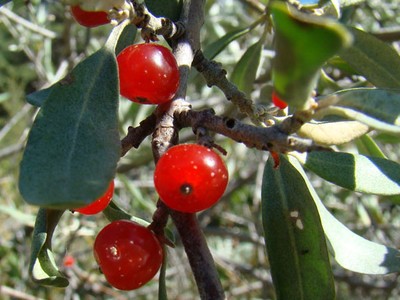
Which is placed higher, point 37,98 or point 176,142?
point 176,142

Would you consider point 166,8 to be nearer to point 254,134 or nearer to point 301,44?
point 254,134

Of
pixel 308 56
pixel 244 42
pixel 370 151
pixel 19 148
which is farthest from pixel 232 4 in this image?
pixel 308 56

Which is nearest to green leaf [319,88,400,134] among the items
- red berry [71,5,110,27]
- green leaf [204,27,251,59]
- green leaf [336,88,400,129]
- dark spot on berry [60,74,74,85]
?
green leaf [336,88,400,129]

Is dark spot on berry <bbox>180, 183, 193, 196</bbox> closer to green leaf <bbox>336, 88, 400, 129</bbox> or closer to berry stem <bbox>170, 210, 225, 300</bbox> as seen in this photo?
berry stem <bbox>170, 210, 225, 300</bbox>

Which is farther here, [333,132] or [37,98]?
[37,98]

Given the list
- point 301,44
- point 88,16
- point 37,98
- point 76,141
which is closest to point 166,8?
point 88,16

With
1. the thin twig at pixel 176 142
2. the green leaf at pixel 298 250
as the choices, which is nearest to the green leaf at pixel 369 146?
the green leaf at pixel 298 250

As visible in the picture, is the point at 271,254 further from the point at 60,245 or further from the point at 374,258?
the point at 60,245
